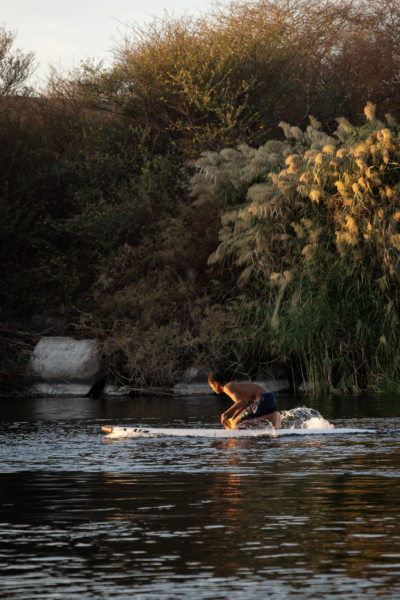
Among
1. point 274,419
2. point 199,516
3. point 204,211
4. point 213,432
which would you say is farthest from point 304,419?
point 204,211

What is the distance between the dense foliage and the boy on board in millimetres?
9482

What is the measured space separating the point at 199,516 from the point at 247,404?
29.8 ft

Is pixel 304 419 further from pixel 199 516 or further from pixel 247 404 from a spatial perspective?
pixel 199 516

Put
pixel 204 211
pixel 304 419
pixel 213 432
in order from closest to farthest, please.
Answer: pixel 213 432
pixel 304 419
pixel 204 211

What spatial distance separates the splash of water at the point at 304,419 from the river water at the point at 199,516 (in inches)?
14.8

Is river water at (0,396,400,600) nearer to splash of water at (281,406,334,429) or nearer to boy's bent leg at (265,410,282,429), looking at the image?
splash of water at (281,406,334,429)

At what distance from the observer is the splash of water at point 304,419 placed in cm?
1928

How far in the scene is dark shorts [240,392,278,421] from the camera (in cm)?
Result: 1945

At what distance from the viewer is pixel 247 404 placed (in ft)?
64.6

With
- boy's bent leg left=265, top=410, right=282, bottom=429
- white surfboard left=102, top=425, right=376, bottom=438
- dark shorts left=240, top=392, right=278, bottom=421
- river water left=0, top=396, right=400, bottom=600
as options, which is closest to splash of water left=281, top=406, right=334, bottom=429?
white surfboard left=102, top=425, right=376, bottom=438

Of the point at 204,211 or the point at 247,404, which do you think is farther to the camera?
the point at 204,211

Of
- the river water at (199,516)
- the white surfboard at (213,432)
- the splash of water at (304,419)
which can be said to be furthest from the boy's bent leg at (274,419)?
the river water at (199,516)

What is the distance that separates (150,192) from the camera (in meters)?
34.3

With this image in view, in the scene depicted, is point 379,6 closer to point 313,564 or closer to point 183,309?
point 183,309
